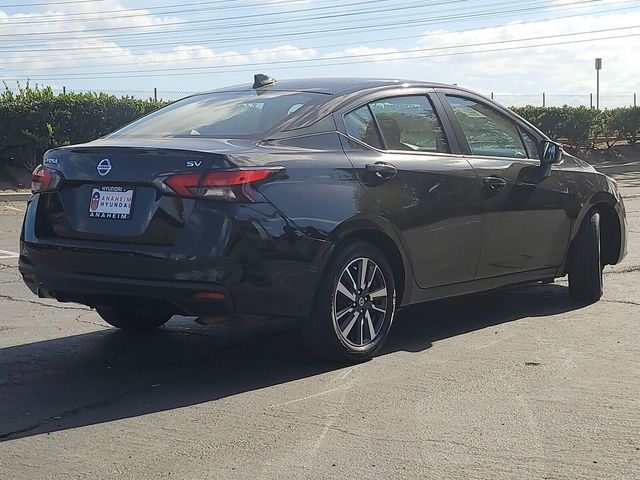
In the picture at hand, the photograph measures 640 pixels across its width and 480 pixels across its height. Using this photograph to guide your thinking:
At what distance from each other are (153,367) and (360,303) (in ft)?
4.08

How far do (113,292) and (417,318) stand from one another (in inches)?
102

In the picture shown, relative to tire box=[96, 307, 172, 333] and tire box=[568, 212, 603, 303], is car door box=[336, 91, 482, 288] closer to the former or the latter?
tire box=[568, 212, 603, 303]

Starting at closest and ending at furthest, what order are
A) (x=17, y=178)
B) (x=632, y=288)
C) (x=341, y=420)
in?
(x=341, y=420)
(x=632, y=288)
(x=17, y=178)

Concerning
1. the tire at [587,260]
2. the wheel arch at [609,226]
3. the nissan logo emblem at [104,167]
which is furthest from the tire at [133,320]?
the wheel arch at [609,226]

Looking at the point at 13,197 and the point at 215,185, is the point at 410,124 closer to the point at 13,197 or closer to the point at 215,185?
the point at 215,185

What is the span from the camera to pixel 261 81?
6.04 metres

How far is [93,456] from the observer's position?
387 centimetres

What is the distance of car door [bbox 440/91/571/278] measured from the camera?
6152 millimetres

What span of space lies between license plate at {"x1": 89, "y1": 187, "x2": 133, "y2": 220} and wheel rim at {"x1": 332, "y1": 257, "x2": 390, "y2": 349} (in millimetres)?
1204

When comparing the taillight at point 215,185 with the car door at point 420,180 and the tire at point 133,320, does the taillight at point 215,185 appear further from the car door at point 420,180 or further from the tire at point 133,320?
the tire at point 133,320

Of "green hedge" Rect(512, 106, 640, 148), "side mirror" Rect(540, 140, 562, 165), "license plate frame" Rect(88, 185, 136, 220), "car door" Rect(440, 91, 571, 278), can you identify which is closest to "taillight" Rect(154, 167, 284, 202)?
"license plate frame" Rect(88, 185, 136, 220)

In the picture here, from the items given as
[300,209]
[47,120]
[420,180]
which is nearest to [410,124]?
[420,180]

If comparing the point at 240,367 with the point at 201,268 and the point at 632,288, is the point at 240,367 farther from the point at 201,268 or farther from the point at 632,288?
the point at 632,288

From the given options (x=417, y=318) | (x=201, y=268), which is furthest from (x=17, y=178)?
(x=201, y=268)
